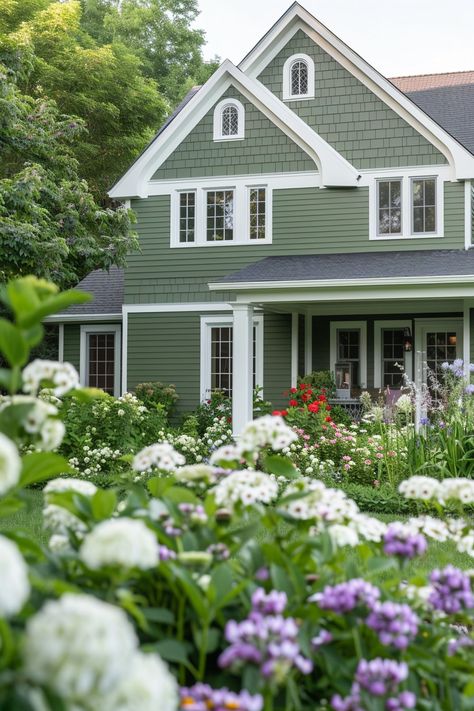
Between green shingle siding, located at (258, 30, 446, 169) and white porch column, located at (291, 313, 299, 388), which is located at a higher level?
green shingle siding, located at (258, 30, 446, 169)

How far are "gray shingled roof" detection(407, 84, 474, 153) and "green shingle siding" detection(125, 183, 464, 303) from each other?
9.02 feet

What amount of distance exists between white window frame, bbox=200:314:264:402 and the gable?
111 inches

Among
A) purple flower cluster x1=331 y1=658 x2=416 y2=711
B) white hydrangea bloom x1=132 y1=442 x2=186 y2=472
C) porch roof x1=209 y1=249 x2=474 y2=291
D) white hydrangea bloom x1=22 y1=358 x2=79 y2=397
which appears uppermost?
porch roof x1=209 y1=249 x2=474 y2=291

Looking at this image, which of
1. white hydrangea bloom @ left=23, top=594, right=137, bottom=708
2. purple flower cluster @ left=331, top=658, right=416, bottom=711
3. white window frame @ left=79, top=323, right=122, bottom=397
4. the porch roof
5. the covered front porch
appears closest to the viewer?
white hydrangea bloom @ left=23, top=594, right=137, bottom=708

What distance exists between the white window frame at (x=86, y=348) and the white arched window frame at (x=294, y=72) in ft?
19.5

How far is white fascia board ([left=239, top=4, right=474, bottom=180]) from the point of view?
48.9 ft

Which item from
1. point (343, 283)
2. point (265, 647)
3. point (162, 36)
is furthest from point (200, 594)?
point (162, 36)

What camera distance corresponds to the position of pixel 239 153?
52.9 ft

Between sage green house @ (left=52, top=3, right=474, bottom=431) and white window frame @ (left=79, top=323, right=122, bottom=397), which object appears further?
white window frame @ (left=79, top=323, right=122, bottom=397)

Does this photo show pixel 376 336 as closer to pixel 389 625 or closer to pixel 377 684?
pixel 389 625

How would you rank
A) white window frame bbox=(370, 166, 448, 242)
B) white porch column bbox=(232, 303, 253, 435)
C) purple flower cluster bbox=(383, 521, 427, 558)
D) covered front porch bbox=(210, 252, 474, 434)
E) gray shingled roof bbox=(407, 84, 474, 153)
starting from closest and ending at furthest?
1. purple flower cluster bbox=(383, 521, 427, 558)
2. white porch column bbox=(232, 303, 253, 435)
3. white window frame bbox=(370, 166, 448, 242)
4. covered front porch bbox=(210, 252, 474, 434)
5. gray shingled roof bbox=(407, 84, 474, 153)

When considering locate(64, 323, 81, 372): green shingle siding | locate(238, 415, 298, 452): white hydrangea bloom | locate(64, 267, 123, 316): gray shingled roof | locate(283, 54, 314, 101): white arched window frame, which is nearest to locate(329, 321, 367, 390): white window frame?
locate(283, 54, 314, 101): white arched window frame

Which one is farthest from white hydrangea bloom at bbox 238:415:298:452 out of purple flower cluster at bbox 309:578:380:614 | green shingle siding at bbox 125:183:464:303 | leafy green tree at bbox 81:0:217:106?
leafy green tree at bbox 81:0:217:106

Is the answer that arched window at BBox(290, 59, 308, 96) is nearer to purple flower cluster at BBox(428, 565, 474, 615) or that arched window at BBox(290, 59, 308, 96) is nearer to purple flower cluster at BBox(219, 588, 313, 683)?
purple flower cluster at BBox(428, 565, 474, 615)
